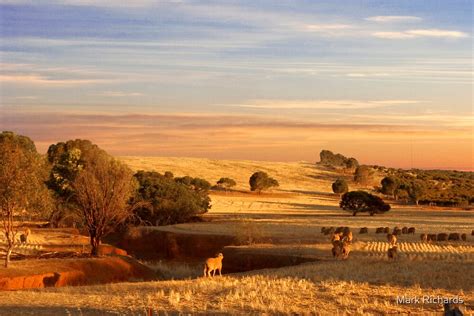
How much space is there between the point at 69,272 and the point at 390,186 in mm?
78169

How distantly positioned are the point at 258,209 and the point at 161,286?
2279 inches

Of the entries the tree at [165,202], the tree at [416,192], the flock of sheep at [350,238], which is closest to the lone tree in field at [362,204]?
the tree at [165,202]

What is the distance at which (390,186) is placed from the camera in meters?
100

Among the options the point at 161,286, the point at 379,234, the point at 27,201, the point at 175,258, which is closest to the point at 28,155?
the point at 27,201

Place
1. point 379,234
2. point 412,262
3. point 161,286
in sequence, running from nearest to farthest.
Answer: point 161,286, point 412,262, point 379,234

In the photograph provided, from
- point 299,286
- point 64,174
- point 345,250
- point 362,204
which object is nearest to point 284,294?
point 299,286

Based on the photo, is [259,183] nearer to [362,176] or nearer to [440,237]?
[362,176]

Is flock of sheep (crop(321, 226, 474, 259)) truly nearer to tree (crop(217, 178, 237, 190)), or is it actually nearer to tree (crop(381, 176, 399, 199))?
tree (crop(381, 176, 399, 199))

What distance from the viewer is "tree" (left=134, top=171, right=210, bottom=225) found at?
195 ft

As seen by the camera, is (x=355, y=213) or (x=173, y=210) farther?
(x=355, y=213)

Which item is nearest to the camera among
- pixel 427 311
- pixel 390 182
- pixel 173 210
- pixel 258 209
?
pixel 427 311

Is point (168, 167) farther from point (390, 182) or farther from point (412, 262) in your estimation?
point (412, 262)

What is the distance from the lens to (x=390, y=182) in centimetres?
9975

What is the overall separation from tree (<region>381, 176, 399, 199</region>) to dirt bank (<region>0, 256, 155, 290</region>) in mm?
71893
